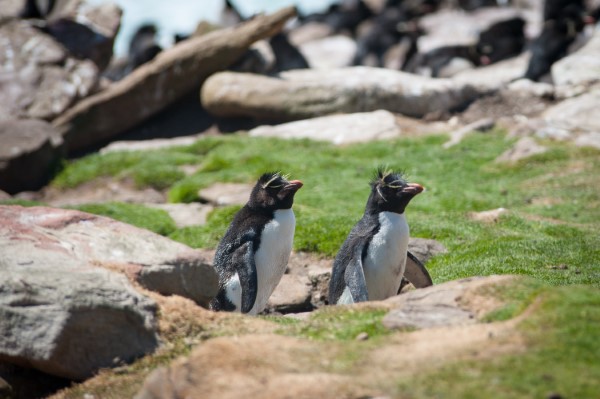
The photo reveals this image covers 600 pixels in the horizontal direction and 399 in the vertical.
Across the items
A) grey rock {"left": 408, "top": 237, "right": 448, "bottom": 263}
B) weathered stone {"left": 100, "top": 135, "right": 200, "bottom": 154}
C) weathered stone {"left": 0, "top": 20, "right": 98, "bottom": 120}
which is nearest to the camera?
grey rock {"left": 408, "top": 237, "right": 448, "bottom": 263}

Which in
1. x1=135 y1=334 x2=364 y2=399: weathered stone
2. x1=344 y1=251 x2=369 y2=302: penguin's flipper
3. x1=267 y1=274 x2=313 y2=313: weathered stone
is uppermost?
x1=135 y1=334 x2=364 y2=399: weathered stone

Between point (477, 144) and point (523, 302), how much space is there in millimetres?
11248

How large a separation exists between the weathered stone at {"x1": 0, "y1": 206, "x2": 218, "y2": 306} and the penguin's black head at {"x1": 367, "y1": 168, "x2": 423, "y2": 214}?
79.6 inches

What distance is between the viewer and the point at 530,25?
37594mm

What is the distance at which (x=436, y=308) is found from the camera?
6305 millimetres

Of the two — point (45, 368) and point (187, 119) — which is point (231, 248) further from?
point (187, 119)

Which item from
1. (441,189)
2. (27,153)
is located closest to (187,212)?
(441,189)

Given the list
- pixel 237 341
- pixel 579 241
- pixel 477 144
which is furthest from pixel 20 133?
pixel 237 341

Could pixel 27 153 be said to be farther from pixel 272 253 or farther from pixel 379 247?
pixel 379 247

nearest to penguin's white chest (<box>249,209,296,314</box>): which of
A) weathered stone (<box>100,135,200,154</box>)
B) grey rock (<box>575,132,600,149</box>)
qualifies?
grey rock (<box>575,132,600,149</box>)

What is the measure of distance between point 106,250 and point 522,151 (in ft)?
33.6

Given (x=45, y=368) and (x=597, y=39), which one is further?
(x=597, y=39)

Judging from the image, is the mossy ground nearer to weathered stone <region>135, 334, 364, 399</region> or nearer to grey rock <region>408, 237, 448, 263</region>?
grey rock <region>408, 237, 448, 263</region>

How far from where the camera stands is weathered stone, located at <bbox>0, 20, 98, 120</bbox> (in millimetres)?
20672
